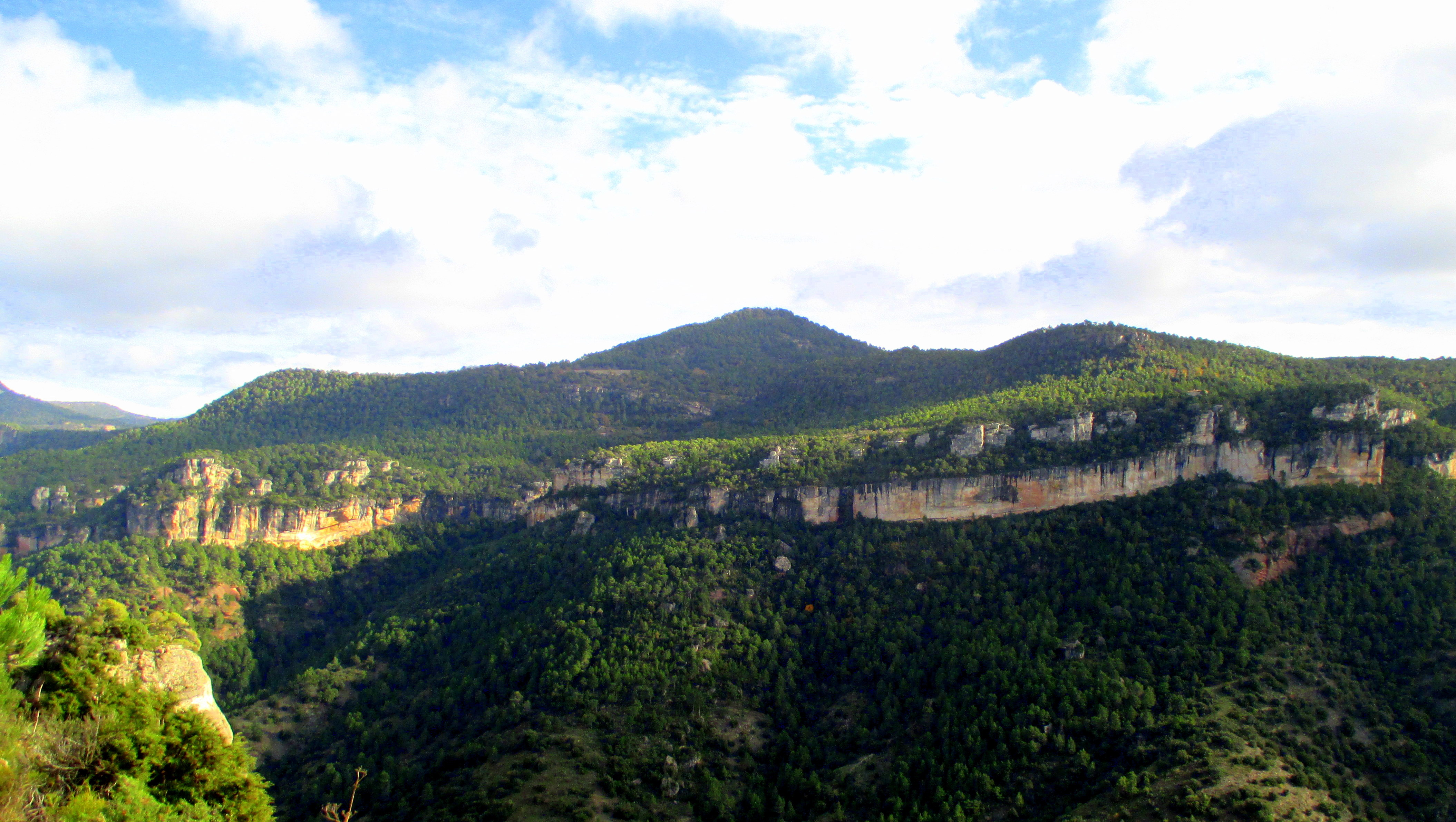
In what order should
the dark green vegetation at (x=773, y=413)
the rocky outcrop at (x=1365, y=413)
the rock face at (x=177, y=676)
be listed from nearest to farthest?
1. the rock face at (x=177, y=676)
2. the rocky outcrop at (x=1365, y=413)
3. the dark green vegetation at (x=773, y=413)

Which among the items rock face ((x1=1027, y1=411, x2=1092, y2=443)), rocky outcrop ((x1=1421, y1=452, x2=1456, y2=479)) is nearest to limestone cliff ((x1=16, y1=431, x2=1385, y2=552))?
rocky outcrop ((x1=1421, y1=452, x2=1456, y2=479))

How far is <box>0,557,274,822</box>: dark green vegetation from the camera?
93.4 feet

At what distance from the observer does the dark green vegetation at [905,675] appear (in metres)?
65.6

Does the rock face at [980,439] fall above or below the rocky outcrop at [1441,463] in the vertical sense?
above

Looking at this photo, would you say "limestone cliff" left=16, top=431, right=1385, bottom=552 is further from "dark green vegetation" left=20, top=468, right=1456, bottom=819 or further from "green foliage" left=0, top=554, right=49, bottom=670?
"green foliage" left=0, top=554, right=49, bottom=670

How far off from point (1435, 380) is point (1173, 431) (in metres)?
39.8

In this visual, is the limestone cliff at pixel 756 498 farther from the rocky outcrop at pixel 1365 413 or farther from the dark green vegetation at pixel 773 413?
the rocky outcrop at pixel 1365 413

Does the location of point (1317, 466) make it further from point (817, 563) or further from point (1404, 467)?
point (817, 563)

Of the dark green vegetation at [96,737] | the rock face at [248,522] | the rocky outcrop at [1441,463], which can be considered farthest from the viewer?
the rock face at [248,522]

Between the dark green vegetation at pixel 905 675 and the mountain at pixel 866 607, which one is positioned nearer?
the dark green vegetation at pixel 905 675

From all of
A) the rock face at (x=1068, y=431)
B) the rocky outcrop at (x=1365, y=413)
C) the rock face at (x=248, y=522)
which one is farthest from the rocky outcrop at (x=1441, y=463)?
the rock face at (x=248, y=522)

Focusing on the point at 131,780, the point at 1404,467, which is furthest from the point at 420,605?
the point at 1404,467

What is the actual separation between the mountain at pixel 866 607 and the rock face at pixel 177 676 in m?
1.19

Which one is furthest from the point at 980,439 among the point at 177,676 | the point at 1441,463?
the point at 177,676
